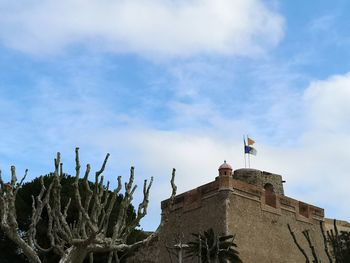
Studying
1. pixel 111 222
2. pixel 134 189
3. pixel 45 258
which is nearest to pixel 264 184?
pixel 111 222

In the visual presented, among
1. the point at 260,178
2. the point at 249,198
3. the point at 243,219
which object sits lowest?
the point at 243,219

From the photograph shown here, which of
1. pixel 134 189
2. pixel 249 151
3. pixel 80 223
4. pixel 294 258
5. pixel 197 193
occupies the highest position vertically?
pixel 249 151

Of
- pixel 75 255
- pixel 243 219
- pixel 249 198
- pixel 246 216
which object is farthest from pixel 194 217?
pixel 75 255

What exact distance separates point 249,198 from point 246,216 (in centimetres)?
130

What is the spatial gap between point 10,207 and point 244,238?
76.1 ft

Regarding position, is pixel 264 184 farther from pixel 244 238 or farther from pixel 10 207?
pixel 10 207

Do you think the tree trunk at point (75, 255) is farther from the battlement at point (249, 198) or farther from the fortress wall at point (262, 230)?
the battlement at point (249, 198)

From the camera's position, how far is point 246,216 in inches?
1357

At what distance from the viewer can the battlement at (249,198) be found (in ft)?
112

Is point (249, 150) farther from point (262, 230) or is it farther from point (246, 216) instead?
point (262, 230)

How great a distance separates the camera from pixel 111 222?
31703 mm

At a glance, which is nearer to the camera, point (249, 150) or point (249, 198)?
point (249, 198)

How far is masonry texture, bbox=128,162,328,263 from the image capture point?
33688mm

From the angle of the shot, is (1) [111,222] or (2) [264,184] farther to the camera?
(2) [264,184]
